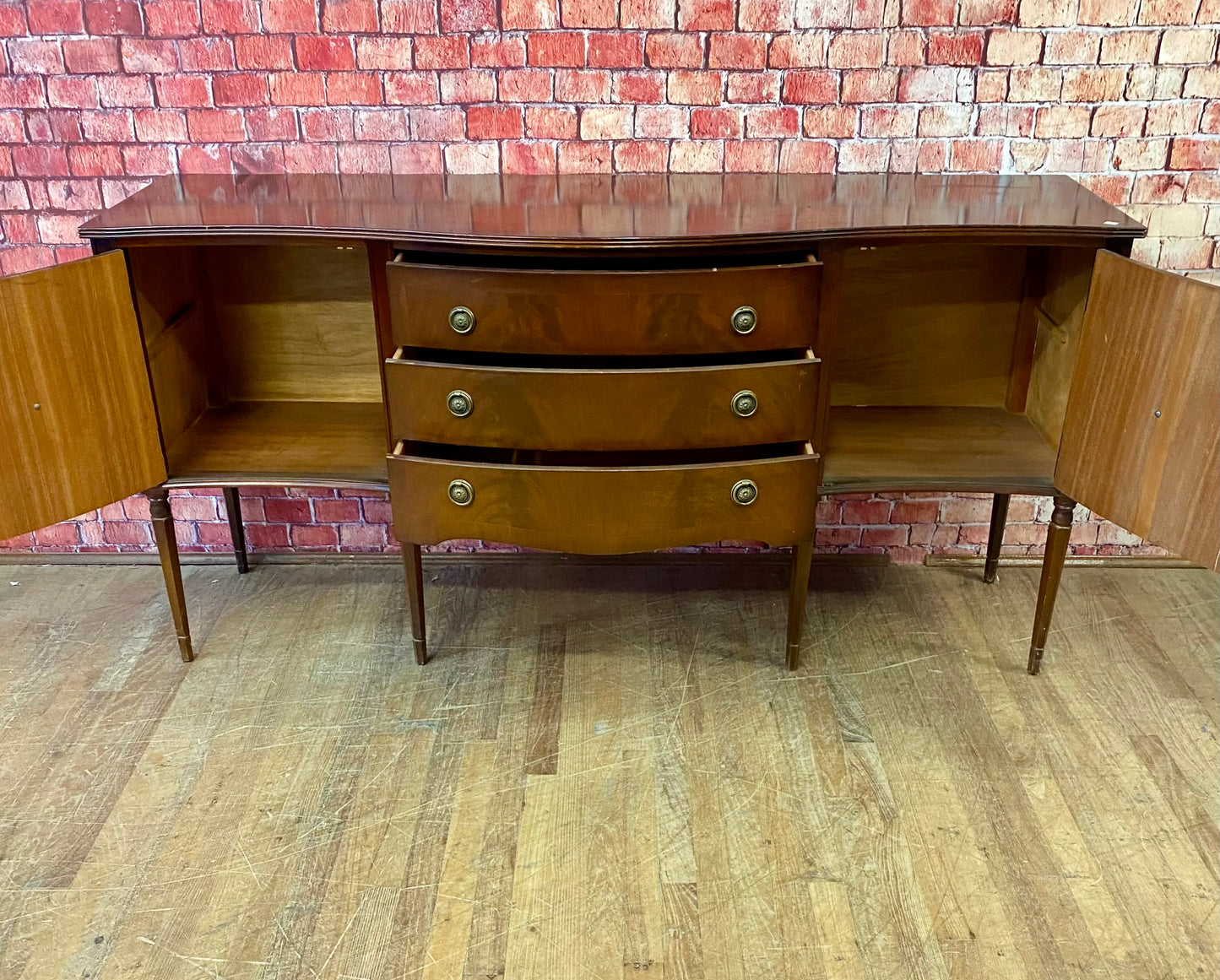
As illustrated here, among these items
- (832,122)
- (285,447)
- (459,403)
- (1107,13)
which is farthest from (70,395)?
(1107,13)

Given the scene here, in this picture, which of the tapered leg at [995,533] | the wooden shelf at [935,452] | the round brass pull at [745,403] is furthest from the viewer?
the tapered leg at [995,533]

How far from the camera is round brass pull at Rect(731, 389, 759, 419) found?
1.67 meters

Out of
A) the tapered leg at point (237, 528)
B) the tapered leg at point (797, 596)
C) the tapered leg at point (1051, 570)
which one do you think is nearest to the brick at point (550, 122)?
the tapered leg at point (797, 596)

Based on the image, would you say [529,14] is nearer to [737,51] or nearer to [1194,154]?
[737,51]

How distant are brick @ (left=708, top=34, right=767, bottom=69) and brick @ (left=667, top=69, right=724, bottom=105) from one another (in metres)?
0.02

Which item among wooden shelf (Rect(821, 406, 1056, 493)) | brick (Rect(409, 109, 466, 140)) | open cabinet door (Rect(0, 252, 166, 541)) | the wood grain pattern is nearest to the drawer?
wooden shelf (Rect(821, 406, 1056, 493))

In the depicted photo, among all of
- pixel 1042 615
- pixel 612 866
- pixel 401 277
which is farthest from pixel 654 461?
pixel 1042 615

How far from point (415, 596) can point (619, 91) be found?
3.34ft

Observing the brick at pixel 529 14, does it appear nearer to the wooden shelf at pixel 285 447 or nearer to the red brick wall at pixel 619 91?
the red brick wall at pixel 619 91

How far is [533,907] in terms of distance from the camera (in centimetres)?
148

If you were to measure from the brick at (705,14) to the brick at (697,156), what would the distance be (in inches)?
7.8

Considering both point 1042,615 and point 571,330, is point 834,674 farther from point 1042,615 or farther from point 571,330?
point 571,330

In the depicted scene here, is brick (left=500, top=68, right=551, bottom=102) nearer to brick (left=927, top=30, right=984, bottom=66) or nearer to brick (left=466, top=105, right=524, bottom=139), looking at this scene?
brick (left=466, top=105, right=524, bottom=139)

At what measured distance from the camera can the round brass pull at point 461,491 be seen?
1742mm
